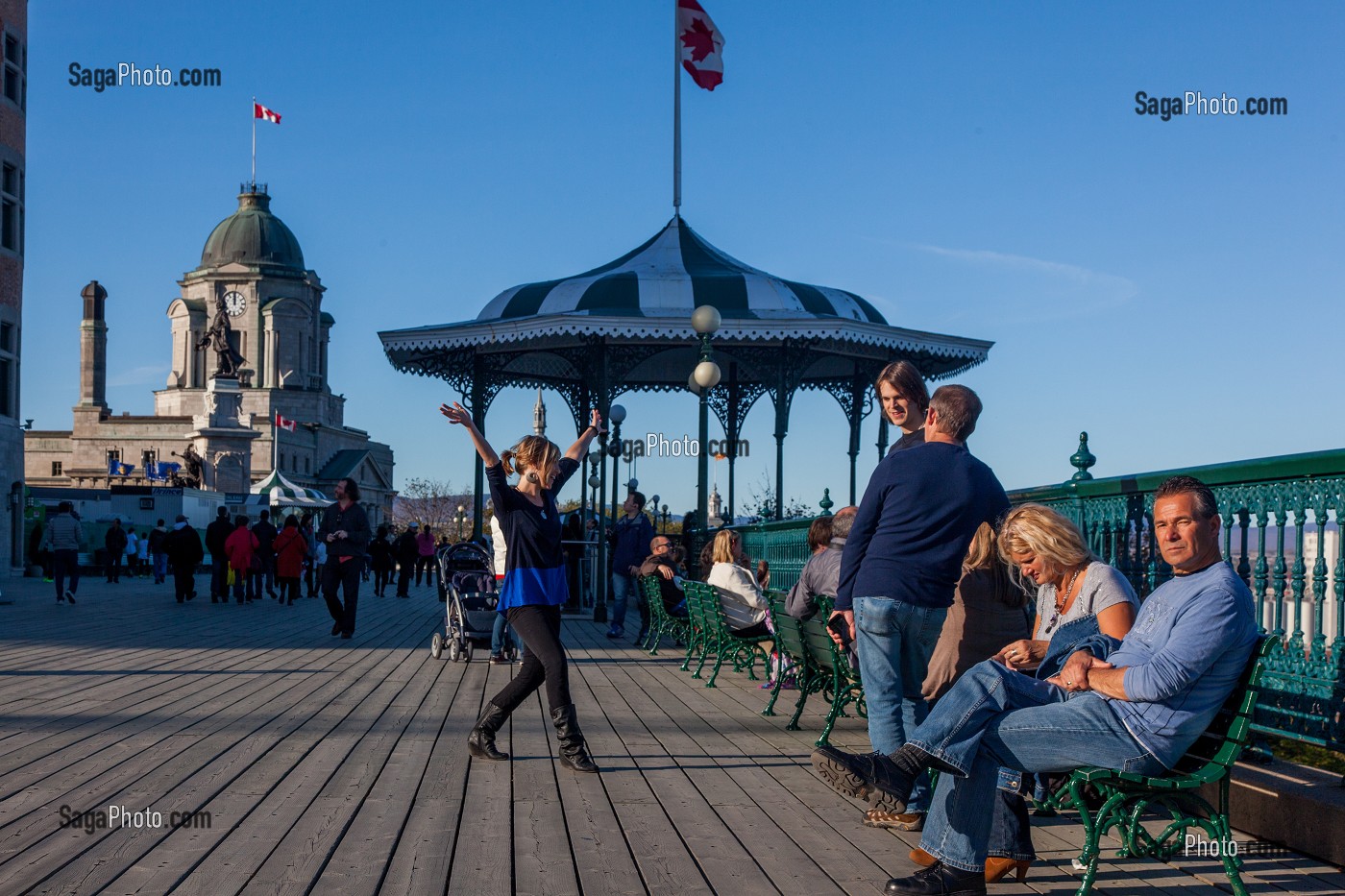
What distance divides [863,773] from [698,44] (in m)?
23.3

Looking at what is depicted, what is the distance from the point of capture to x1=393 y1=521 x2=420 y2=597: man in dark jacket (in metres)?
31.7

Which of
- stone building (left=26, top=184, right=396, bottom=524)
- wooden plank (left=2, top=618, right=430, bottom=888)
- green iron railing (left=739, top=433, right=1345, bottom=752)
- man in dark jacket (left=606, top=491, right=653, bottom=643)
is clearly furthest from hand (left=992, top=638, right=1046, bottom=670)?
stone building (left=26, top=184, right=396, bottom=524)

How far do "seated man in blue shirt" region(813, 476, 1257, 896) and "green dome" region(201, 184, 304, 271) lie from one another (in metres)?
121

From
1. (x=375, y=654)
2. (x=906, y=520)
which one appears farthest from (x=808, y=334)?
(x=906, y=520)

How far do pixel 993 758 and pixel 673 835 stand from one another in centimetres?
163

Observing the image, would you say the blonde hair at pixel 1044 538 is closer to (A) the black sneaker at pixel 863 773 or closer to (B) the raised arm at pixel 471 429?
(A) the black sneaker at pixel 863 773

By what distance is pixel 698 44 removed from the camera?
26844 millimetres

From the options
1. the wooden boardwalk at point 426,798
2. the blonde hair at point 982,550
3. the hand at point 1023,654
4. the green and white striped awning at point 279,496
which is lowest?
the wooden boardwalk at point 426,798

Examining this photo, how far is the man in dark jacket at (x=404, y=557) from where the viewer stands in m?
31.7

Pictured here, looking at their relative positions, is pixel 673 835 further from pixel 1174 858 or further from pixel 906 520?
pixel 1174 858

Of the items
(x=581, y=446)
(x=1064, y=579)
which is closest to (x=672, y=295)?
(x=581, y=446)

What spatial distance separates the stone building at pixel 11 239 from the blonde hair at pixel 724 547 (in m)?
24.5

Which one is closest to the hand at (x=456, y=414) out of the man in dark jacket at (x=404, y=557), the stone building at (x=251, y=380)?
the man in dark jacket at (x=404, y=557)

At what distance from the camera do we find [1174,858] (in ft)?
18.6
